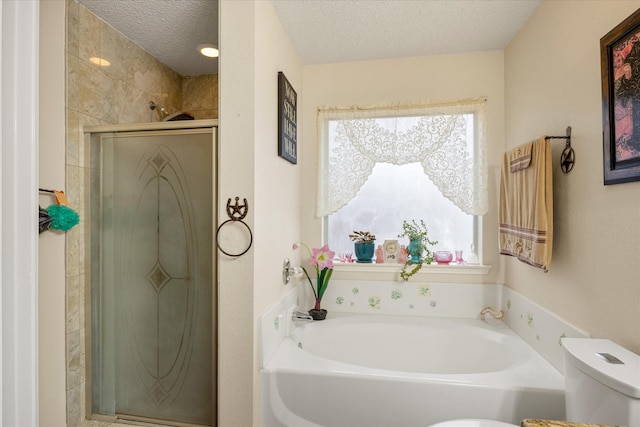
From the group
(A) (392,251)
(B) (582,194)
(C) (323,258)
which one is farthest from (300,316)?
(B) (582,194)

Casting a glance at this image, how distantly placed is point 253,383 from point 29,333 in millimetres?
1385

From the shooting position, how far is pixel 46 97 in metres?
1.71

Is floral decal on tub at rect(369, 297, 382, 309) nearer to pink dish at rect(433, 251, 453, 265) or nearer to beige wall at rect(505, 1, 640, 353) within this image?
pink dish at rect(433, 251, 453, 265)

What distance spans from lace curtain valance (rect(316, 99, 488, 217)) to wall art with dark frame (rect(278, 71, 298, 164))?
0.33 metres

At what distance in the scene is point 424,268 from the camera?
7.96 ft

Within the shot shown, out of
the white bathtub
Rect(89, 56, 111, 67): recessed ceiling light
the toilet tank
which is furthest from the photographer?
Rect(89, 56, 111, 67): recessed ceiling light

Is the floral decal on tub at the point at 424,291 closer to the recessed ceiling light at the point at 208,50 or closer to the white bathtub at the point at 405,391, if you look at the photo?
the white bathtub at the point at 405,391

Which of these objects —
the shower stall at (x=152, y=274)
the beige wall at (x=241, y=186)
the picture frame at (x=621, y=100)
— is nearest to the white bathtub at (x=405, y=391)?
the beige wall at (x=241, y=186)

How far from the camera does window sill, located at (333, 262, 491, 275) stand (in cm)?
237

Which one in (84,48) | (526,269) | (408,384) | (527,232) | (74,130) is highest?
(84,48)

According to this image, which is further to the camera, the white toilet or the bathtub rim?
the bathtub rim

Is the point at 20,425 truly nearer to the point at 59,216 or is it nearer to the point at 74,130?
the point at 59,216

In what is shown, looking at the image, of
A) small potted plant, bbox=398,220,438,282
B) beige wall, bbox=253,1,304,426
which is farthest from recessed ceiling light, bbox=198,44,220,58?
small potted plant, bbox=398,220,438,282

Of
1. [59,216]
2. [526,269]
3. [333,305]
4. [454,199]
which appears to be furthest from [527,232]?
[59,216]
